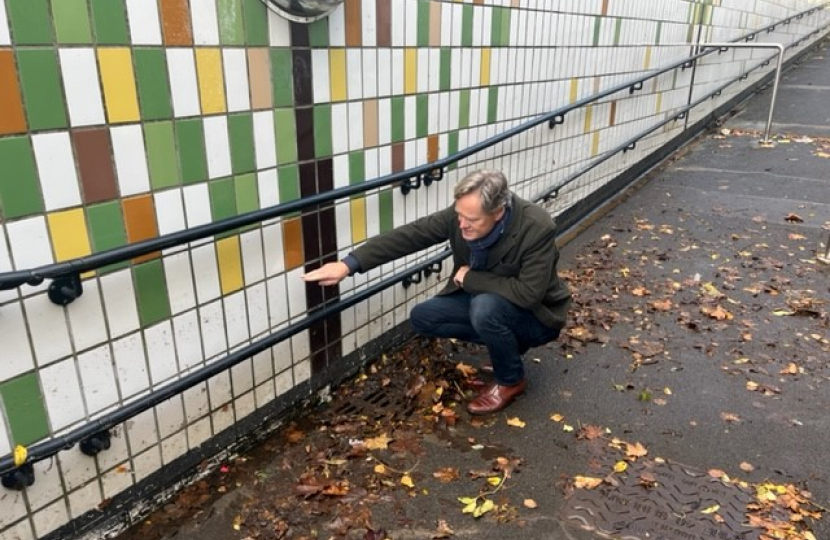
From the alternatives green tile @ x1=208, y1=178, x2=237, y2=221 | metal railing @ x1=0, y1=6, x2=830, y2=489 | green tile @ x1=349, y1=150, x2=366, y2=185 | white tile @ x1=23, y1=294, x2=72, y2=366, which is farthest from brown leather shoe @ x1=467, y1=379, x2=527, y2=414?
white tile @ x1=23, y1=294, x2=72, y2=366

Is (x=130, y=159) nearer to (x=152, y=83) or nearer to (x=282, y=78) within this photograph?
(x=152, y=83)

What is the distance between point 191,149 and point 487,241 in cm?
155

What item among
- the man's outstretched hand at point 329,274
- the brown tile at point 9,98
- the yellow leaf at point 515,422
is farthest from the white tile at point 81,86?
the yellow leaf at point 515,422

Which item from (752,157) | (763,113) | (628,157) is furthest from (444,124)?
(763,113)

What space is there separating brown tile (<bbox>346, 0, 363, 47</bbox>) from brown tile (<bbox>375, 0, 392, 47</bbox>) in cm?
15

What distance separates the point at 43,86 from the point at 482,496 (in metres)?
2.41

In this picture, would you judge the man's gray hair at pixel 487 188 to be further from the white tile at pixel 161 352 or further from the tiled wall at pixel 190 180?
the white tile at pixel 161 352

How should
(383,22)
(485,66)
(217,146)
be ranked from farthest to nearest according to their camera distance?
(485,66) → (383,22) → (217,146)

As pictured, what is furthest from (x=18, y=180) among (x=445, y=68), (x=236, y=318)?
(x=445, y=68)

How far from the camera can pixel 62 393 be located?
2381 mm

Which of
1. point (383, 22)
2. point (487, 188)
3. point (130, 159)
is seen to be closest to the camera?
point (130, 159)

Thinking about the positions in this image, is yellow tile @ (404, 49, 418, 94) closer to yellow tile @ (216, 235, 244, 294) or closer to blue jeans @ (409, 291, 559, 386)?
blue jeans @ (409, 291, 559, 386)

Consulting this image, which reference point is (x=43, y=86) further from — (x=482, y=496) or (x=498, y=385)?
(x=498, y=385)

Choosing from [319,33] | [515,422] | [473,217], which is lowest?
[515,422]
